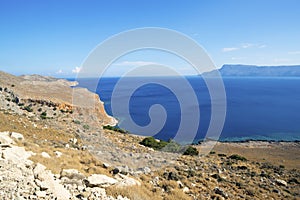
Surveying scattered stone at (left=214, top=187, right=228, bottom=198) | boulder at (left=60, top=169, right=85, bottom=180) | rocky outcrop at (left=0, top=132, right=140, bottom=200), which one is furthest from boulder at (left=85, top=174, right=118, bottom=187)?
scattered stone at (left=214, top=187, right=228, bottom=198)

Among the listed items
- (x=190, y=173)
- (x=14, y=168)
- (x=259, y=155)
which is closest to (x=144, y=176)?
(x=190, y=173)

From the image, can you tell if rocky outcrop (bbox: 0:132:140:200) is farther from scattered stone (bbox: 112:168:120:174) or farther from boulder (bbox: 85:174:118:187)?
scattered stone (bbox: 112:168:120:174)

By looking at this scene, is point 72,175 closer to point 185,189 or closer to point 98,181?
point 98,181

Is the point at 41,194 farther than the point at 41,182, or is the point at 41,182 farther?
the point at 41,182

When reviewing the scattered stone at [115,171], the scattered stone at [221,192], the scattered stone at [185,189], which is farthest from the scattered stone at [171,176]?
the scattered stone at [115,171]

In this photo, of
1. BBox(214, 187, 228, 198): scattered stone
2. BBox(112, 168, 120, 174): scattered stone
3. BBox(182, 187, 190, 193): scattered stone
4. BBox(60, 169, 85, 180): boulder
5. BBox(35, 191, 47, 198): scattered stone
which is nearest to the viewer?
BBox(35, 191, 47, 198): scattered stone

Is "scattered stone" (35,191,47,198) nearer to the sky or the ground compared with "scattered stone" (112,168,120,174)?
nearer to the sky

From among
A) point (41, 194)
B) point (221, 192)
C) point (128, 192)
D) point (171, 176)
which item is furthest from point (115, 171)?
point (221, 192)

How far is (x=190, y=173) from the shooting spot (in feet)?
39.1

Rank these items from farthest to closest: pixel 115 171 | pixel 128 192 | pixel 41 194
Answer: pixel 115 171
pixel 128 192
pixel 41 194

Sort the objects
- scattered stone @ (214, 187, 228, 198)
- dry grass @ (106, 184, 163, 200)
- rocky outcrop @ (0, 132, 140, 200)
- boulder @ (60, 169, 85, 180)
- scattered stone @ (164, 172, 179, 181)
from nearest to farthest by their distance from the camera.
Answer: rocky outcrop @ (0, 132, 140, 200), dry grass @ (106, 184, 163, 200), boulder @ (60, 169, 85, 180), scattered stone @ (214, 187, 228, 198), scattered stone @ (164, 172, 179, 181)

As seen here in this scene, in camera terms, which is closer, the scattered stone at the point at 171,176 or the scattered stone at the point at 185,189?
the scattered stone at the point at 185,189

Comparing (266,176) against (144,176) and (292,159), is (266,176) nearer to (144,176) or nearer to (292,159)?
(144,176)

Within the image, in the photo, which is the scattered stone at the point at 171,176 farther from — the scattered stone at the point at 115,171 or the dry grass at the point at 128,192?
the dry grass at the point at 128,192
